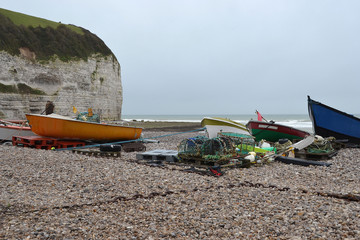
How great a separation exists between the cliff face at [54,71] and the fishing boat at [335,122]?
2706 cm

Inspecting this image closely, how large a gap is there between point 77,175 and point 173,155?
3473 mm

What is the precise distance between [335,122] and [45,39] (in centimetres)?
3451

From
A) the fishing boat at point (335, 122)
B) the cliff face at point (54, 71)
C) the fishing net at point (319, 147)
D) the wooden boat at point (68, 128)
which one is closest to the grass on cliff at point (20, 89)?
the cliff face at point (54, 71)

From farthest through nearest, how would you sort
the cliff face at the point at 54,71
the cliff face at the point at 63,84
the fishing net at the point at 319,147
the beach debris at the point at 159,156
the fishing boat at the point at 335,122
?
the cliff face at the point at 54,71 < the cliff face at the point at 63,84 < the fishing boat at the point at 335,122 < the fishing net at the point at 319,147 < the beach debris at the point at 159,156

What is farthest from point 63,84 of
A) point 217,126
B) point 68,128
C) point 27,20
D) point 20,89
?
point 217,126

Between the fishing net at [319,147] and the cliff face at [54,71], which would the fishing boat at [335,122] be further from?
the cliff face at [54,71]

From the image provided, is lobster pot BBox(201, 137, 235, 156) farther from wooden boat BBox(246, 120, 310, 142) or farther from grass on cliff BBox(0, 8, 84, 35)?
grass on cliff BBox(0, 8, 84, 35)

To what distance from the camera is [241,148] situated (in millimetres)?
10180

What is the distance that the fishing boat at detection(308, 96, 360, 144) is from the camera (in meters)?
16.6

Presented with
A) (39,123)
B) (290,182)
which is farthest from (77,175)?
(39,123)

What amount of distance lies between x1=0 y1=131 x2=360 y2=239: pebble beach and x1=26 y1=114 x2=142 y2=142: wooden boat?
15.0ft

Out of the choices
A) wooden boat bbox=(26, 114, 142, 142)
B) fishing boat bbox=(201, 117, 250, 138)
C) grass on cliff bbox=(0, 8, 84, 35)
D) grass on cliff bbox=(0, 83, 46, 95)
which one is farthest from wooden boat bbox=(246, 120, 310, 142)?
grass on cliff bbox=(0, 8, 84, 35)

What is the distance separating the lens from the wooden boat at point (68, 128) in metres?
12.5

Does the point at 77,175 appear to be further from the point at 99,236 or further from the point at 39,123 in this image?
the point at 39,123
